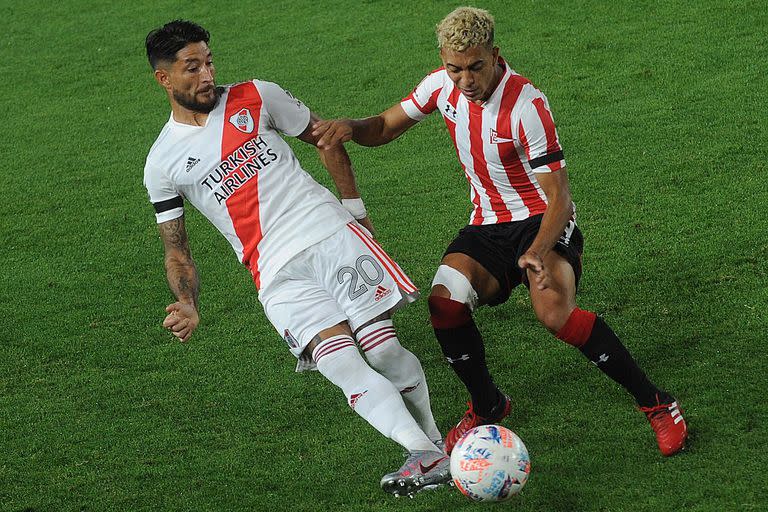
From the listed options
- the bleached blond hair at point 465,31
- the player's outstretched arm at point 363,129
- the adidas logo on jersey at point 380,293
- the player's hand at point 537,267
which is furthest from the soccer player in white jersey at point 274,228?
the bleached blond hair at point 465,31

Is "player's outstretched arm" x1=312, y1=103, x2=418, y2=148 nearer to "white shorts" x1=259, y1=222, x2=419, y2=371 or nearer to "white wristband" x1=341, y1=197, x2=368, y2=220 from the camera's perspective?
"white wristband" x1=341, y1=197, x2=368, y2=220

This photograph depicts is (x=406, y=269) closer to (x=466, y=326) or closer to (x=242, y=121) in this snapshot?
(x=466, y=326)

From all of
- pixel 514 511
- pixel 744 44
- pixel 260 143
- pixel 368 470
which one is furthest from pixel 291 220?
pixel 744 44

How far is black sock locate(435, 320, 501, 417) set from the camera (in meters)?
4.62

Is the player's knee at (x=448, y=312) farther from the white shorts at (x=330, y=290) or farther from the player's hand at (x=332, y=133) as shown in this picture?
the player's hand at (x=332, y=133)

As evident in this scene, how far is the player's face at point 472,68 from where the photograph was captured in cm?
435

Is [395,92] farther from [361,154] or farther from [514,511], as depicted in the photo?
[514,511]

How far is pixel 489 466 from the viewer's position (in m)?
3.86

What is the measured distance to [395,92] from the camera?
930cm

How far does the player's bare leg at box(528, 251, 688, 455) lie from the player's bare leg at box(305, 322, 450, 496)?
70 cm

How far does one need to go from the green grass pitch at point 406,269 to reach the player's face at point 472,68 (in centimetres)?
147

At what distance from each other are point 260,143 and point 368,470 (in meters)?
1.43

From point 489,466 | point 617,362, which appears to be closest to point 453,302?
point 617,362

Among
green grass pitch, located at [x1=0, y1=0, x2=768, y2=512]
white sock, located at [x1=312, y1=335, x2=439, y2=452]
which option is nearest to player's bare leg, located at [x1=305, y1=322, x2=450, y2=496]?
white sock, located at [x1=312, y1=335, x2=439, y2=452]
